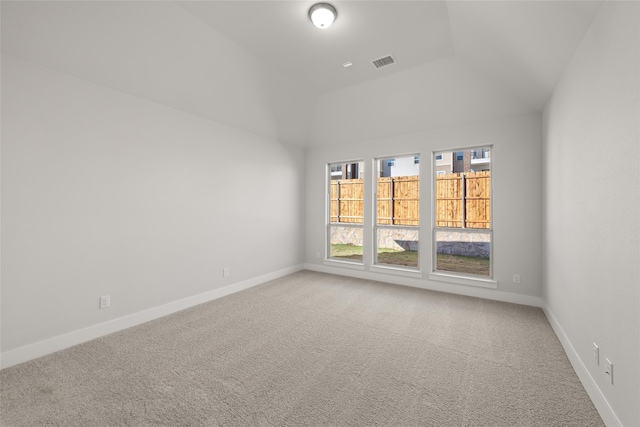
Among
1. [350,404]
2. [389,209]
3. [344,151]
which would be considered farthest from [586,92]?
[344,151]

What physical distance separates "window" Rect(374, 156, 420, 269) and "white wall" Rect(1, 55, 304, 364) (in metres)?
2.41

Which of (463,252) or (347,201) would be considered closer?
(463,252)

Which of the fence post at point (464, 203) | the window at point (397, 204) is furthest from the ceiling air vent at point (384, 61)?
the fence post at point (464, 203)

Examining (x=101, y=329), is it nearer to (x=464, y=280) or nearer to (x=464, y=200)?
(x=464, y=280)

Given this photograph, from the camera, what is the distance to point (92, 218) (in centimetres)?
258

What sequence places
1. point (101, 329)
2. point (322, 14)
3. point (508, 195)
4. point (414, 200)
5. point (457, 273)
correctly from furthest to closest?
point (414, 200), point (457, 273), point (508, 195), point (101, 329), point (322, 14)

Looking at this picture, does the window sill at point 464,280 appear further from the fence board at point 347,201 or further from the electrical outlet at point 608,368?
the electrical outlet at point 608,368

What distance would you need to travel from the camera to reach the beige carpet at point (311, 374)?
1.61m

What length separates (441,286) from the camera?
4.04 meters

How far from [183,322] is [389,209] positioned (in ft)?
11.9

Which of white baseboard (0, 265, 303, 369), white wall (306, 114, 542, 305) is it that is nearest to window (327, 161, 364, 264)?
white wall (306, 114, 542, 305)

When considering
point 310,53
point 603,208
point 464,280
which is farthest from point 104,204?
point 464,280

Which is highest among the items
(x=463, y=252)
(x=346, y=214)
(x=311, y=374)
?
(x=346, y=214)

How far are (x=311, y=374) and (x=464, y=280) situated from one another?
286 cm
